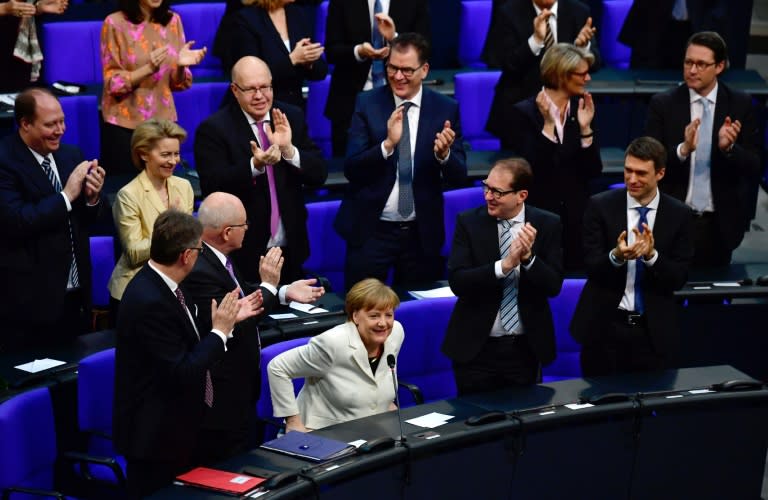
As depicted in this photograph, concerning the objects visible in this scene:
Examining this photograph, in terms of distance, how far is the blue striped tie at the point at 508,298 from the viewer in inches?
187

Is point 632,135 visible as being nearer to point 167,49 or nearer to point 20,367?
point 167,49

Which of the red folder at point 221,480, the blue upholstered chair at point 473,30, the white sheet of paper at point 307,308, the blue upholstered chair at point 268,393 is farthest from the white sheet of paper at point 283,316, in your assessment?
the blue upholstered chair at point 473,30

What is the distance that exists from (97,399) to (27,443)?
345mm

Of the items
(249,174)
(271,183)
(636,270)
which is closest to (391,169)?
(271,183)

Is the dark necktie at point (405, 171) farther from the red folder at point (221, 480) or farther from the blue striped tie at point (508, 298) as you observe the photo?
the red folder at point (221, 480)

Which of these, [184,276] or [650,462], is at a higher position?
[184,276]

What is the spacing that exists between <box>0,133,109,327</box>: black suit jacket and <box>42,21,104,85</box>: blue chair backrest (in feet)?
6.91

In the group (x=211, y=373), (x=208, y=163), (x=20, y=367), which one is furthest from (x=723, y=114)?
(x=20, y=367)

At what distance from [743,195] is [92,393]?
323 cm

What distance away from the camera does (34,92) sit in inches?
187

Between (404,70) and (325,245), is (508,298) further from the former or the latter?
(325,245)

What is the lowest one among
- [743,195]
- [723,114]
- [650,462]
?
[650,462]

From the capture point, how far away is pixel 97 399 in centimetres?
452

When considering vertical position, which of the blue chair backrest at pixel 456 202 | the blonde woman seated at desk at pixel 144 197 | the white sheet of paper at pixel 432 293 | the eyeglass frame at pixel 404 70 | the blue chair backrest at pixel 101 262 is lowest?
the white sheet of paper at pixel 432 293
